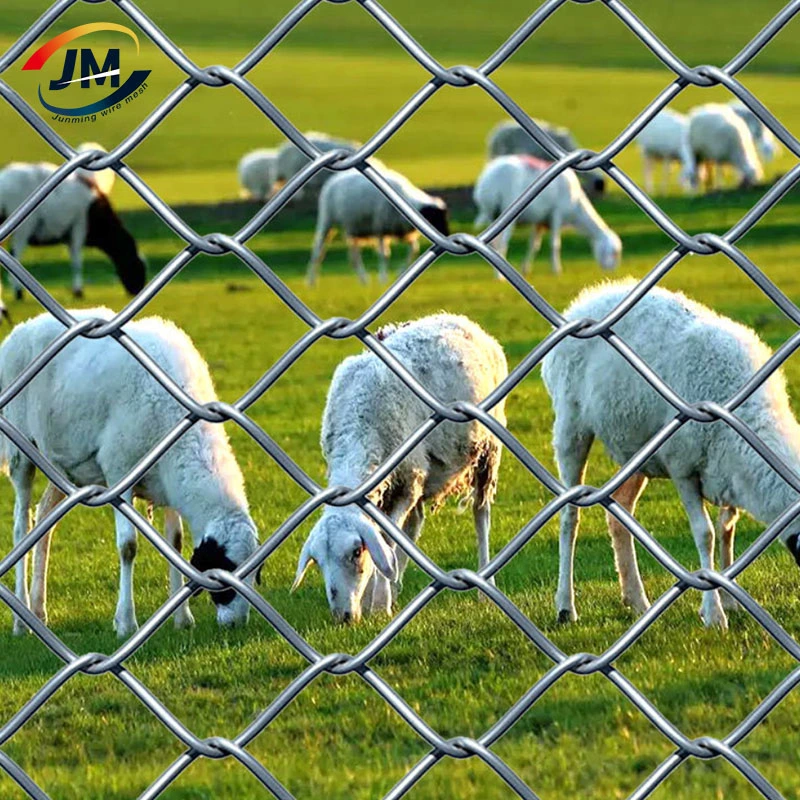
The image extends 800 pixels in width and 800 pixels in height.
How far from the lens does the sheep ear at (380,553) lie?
681 cm

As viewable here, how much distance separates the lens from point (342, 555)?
7.33m

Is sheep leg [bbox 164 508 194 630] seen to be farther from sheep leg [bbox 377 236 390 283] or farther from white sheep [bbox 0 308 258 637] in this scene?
sheep leg [bbox 377 236 390 283]

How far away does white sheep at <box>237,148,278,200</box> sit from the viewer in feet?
154

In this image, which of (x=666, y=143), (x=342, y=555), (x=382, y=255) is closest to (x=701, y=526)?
(x=342, y=555)

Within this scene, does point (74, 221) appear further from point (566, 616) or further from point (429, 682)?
point (429, 682)

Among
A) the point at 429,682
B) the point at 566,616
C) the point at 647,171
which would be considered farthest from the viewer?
the point at 647,171

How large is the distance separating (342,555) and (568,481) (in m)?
1.26

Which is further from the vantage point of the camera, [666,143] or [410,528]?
[666,143]

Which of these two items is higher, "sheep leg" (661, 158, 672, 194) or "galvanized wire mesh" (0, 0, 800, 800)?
"sheep leg" (661, 158, 672, 194)

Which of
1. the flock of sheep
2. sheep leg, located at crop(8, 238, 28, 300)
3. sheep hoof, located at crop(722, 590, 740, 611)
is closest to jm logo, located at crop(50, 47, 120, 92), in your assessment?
the flock of sheep

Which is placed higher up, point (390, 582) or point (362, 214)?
point (362, 214)

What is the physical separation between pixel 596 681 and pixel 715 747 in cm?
374

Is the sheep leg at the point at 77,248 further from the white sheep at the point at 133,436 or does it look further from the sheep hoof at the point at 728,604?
the sheep hoof at the point at 728,604

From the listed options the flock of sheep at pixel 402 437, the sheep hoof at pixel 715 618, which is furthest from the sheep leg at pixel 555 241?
the sheep hoof at pixel 715 618
